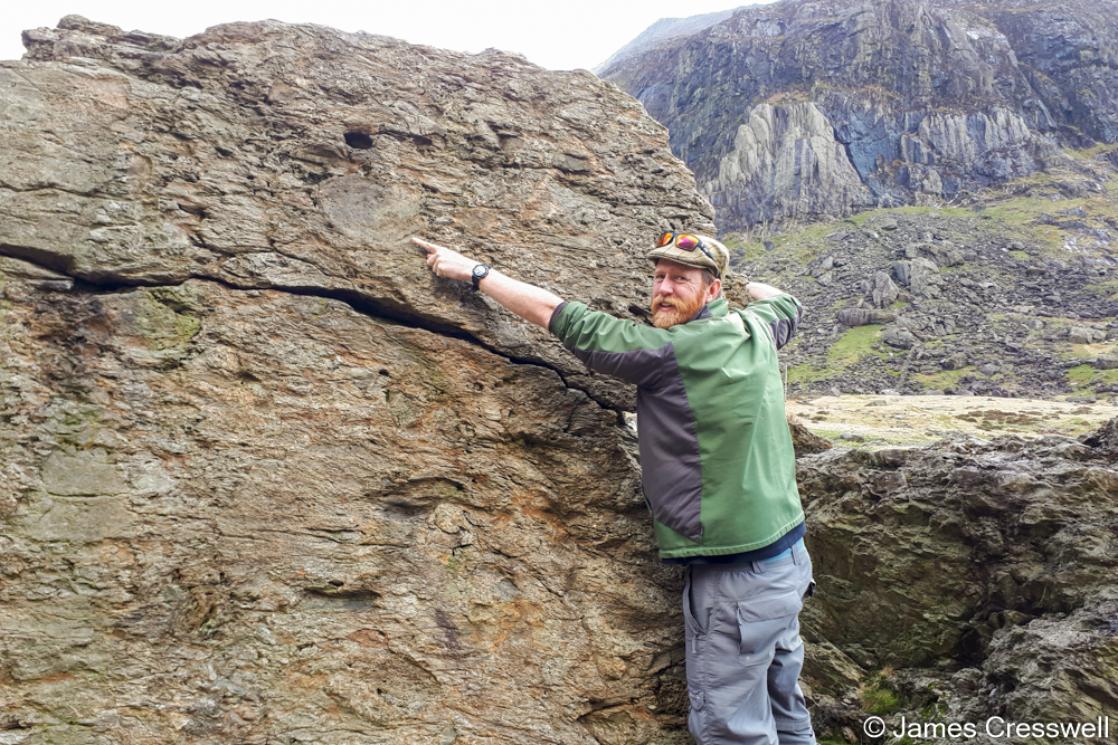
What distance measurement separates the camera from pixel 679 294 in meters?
5.02

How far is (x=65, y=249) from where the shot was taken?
505 centimetres

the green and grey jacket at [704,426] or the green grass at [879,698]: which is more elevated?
the green and grey jacket at [704,426]

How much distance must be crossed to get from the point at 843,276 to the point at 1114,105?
10021cm

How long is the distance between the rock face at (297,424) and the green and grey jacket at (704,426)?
1265 millimetres

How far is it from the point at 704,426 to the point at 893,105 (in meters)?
176

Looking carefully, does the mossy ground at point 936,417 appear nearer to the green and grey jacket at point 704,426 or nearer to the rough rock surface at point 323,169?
the rough rock surface at point 323,169

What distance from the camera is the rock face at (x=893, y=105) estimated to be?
463ft

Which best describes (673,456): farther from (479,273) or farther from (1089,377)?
(1089,377)

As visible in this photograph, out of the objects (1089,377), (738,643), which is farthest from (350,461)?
(1089,377)

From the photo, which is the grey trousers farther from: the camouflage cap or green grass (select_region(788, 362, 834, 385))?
green grass (select_region(788, 362, 834, 385))

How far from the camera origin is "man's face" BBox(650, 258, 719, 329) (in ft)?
16.5

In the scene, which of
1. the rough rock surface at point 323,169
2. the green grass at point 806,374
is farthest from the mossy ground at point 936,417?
the rough rock surface at point 323,169

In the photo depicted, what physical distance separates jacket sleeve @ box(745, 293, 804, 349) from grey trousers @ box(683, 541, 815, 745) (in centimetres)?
192

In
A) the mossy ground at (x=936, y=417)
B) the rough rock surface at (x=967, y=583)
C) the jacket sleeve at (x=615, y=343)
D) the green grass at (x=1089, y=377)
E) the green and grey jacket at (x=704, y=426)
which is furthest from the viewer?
the green grass at (x=1089, y=377)
